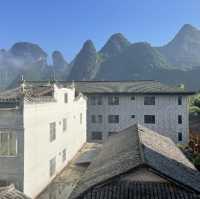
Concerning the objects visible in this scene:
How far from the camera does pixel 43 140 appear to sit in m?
21.8

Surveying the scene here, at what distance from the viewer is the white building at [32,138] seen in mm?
18250

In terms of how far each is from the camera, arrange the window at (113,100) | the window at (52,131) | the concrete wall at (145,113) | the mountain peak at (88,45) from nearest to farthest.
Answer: the window at (52,131)
the concrete wall at (145,113)
the window at (113,100)
the mountain peak at (88,45)

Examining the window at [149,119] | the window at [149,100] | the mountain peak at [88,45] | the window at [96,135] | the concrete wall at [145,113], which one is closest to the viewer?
the concrete wall at [145,113]

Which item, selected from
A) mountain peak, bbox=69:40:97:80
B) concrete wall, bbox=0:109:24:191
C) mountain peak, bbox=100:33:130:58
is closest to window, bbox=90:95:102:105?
concrete wall, bbox=0:109:24:191

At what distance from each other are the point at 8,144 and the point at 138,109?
27691 mm

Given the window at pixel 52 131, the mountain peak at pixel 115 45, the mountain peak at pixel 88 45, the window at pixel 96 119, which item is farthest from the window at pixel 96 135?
the mountain peak at pixel 115 45

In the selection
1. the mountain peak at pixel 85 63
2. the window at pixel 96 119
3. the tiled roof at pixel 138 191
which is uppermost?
the mountain peak at pixel 85 63

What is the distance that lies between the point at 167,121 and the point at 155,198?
31.4m

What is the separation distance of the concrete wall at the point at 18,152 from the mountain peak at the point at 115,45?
145441mm

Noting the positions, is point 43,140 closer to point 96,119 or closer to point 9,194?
point 9,194

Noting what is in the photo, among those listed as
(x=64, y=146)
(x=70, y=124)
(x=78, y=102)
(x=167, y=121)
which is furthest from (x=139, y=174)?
(x=167, y=121)

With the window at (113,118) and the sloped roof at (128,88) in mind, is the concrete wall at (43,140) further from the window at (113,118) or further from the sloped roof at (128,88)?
the window at (113,118)

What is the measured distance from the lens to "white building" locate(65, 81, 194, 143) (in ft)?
140

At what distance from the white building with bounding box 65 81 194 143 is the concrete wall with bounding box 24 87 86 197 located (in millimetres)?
13200
